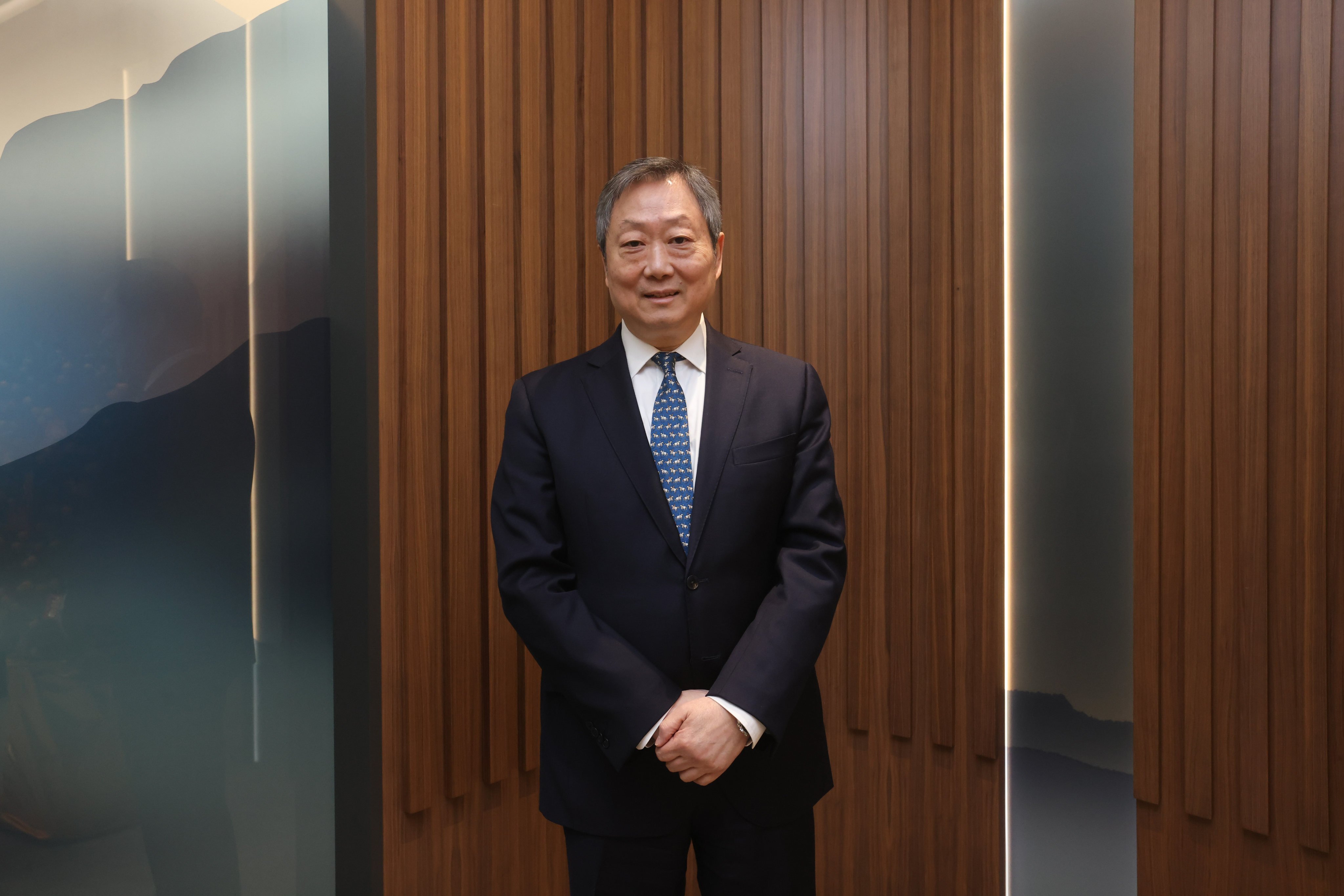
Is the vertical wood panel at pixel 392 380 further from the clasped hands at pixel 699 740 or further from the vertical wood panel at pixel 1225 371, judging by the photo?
the vertical wood panel at pixel 1225 371

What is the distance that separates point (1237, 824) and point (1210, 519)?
0.73m

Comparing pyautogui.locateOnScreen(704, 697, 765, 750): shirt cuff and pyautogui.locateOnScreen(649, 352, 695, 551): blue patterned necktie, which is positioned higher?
pyautogui.locateOnScreen(649, 352, 695, 551): blue patterned necktie

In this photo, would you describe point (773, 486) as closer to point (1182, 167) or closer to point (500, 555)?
point (500, 555)

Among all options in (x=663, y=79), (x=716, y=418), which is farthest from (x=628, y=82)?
(x=716, y=418)

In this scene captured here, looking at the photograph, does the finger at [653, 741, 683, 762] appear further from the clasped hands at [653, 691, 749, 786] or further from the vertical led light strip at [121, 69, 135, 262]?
the vertical led light strip at [121, 69, 135, 262]

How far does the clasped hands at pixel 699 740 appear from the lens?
147 centimetres

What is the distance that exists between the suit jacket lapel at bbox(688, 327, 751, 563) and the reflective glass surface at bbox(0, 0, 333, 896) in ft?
3.23

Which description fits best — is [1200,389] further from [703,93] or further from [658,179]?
[703,93]

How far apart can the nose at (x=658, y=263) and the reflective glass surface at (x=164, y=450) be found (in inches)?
35.3

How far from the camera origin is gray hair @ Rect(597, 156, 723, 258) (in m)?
1.67

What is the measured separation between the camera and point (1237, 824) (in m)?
2.11

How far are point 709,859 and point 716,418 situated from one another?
0.82m

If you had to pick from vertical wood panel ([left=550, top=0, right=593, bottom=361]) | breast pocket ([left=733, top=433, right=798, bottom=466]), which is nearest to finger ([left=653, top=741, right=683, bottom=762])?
breast pocket ([left=733, top=433, right=798, bottom=466])

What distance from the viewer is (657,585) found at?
1.60 metres
